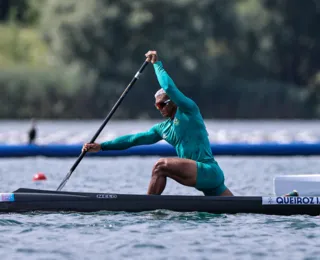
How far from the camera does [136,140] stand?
12039 millimetres

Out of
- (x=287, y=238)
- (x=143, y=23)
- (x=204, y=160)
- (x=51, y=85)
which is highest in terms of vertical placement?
(x=143, y=23)

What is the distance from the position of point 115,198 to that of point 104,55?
1923 inches

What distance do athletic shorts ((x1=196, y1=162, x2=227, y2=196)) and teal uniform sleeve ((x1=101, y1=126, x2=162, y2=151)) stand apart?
0.79m

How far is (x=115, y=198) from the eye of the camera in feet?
38.6

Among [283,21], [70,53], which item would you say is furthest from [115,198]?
[283,21]

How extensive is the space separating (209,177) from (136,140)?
1167 millimetres

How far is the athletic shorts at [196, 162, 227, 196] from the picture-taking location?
11523 millimetres

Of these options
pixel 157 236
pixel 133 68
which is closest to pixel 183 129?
pixel 157 236

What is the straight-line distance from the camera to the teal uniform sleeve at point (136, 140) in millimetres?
11953

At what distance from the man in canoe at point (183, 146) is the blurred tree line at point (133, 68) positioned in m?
47.2

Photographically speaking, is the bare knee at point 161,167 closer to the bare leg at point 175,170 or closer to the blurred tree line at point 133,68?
the bare leg at point 175,170

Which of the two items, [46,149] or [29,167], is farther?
[46,149]

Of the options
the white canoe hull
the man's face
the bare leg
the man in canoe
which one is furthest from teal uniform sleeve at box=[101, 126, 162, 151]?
the white canoe hull

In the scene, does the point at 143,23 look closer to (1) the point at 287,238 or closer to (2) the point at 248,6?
(2) the point at 248,6
